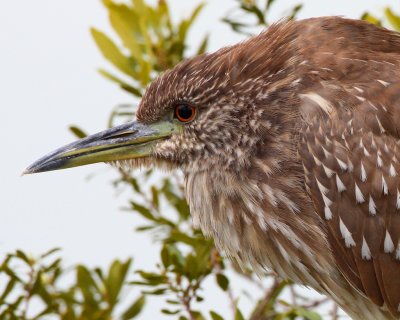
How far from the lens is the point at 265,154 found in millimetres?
6316

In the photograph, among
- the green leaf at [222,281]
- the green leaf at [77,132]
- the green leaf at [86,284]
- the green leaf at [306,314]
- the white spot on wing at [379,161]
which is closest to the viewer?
the white spot on wing at [379,161]

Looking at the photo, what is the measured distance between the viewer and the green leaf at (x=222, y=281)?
6414mm

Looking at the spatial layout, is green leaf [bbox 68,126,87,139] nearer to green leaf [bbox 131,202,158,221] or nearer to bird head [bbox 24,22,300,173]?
bird head [bbox 24,22,300,173]

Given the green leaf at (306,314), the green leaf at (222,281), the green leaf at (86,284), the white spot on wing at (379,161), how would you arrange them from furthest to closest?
the green leaf at (86,284)
the green leaf at (222,281)
the green leaf at (306,314)
the white spot on wing at (379,161)

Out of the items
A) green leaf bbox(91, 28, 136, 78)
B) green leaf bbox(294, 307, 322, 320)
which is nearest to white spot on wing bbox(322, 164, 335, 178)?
green leaf bbox(294, 307, 322, 320)

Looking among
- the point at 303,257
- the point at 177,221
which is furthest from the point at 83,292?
the point at 303,257

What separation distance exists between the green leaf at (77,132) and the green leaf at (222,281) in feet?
3.19

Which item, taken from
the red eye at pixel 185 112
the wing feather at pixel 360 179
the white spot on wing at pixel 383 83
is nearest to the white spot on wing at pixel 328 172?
the wing feather at pixel 360 179

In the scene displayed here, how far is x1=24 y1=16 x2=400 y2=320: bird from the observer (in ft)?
20.2

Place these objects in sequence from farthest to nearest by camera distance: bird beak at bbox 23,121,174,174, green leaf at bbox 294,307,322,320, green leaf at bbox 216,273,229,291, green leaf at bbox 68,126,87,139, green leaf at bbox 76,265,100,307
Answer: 1. green leaf at bbox 68,126,87,139
2. green leaf at bbox 76,265,100,307
3. bird beak at bbox 23,121,174,174
4. green leaf at bbox 216,273,229,291
5. green leaf at bbox 294,307,322,320

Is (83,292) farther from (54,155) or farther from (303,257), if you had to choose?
(303,257)

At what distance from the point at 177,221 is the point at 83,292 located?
57 centimetres

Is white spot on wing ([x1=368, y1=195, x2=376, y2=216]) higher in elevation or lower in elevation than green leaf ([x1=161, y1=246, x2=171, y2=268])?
lower

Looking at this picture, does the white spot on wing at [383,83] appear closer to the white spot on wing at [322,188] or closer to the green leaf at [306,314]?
the white spot on wing at [322,188]
